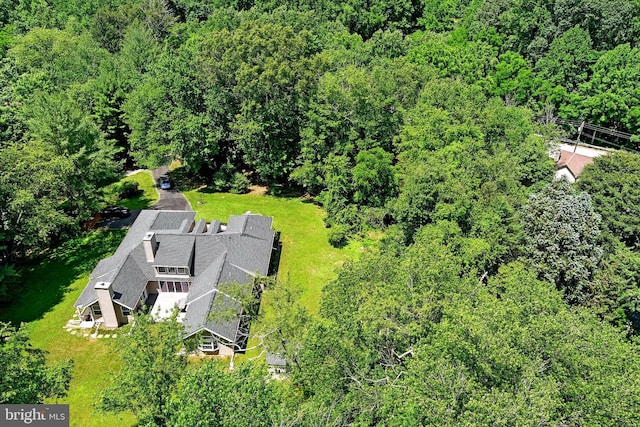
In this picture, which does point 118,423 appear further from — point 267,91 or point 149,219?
point 267,91

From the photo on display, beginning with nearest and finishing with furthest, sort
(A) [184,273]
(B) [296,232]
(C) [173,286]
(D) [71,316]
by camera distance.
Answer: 1. (D) [71,316]
2. (A) [184,273]
3. (C) [173,286]
4. (B) [296,232]

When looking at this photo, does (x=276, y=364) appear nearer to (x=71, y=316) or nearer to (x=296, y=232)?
(x=71, y=316)

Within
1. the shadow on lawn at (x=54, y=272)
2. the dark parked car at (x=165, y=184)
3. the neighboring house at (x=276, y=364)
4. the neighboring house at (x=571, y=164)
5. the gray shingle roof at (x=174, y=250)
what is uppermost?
the neighboring house at (x=571, y=164)

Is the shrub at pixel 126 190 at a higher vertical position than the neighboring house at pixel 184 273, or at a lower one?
lower

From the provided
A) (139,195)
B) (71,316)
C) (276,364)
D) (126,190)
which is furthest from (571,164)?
(71,316)

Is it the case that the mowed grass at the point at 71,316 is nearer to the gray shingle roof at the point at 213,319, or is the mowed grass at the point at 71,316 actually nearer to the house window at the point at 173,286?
the gray shingle roof at the point at 213,319

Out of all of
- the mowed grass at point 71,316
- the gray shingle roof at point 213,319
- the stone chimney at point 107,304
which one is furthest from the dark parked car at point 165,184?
the gray shingle roof at point 213,319

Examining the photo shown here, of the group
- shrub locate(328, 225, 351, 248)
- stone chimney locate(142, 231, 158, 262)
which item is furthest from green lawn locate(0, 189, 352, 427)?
stone chimney locate(142, 231, 158, 262)

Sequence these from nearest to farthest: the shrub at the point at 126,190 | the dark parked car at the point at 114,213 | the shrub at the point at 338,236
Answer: the shrub at the point at 338,236 < the dark parked car at the point at 114,213 < the shrub at the point at 126,190

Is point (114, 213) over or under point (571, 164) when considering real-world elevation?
under
